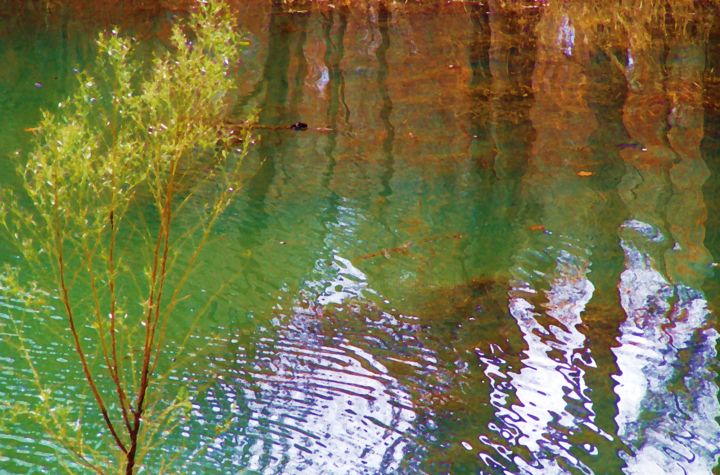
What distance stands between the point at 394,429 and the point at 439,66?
5.90 metres

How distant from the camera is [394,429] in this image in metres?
3.30

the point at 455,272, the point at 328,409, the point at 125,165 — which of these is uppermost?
the point at 125,165

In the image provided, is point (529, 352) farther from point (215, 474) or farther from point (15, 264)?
point (15, 264)

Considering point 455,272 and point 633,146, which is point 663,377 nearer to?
point 455,272

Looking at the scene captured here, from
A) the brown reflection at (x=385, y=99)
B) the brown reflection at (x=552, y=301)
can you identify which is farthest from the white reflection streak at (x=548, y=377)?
the brown reflection at (x=385, y=99)

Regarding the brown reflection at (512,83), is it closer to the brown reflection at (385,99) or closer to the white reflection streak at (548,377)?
the brown reflection at (385,99)

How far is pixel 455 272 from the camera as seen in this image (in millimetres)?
4594

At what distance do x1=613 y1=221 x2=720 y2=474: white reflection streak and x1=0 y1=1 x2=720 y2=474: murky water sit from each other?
0.01m

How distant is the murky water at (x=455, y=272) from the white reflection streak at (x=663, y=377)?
1 centimetres

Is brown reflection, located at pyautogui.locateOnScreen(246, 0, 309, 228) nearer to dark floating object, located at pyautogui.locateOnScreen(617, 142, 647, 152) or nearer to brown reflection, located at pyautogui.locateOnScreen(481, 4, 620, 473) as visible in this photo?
brown reflection, located at pyautogui.locateOnScreen(481, 4, 620, 473)

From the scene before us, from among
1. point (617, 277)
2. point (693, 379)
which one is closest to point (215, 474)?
point (693, 379)

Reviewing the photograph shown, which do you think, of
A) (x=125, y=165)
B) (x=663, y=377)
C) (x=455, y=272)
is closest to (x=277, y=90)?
(x=455, y=272)

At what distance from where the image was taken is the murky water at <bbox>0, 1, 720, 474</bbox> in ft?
10.7

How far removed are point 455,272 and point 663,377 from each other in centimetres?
127
